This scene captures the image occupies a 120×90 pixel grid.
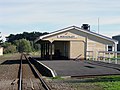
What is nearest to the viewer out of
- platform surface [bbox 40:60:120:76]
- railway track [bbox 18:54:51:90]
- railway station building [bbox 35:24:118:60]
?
railway track [bbox 18:54:51:90]

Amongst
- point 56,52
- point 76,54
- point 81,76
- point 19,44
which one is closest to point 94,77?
point 81,76

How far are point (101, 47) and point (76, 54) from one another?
3507 mm

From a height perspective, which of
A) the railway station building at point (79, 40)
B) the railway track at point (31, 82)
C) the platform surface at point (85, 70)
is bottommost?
the railway track at point (31, 82)

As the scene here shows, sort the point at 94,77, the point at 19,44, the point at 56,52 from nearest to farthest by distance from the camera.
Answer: the point at 94,77, the point at 56,52, the point at 19,44

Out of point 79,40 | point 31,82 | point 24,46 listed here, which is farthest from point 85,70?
point 24,46

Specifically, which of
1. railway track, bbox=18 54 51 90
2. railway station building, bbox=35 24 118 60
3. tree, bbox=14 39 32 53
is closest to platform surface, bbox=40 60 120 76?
railway track, bbox=18 54 51 90

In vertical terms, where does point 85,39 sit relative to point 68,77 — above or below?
above

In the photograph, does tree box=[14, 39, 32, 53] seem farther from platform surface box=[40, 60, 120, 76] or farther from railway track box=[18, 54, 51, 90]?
railway track box=[18, 54, 51, 90]

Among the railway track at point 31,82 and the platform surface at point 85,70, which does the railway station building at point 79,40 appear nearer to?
the platform surface at point 85,70

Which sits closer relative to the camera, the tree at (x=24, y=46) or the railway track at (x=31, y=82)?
the railway track at (x=31, y=82)

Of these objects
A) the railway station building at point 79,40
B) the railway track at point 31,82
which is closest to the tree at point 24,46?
the railway station building at point 79,40

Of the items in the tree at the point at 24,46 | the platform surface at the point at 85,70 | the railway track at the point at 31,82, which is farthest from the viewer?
the tree at the point at 24,46

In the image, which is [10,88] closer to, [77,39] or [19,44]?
[77,39]

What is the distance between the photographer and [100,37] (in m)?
41.1
